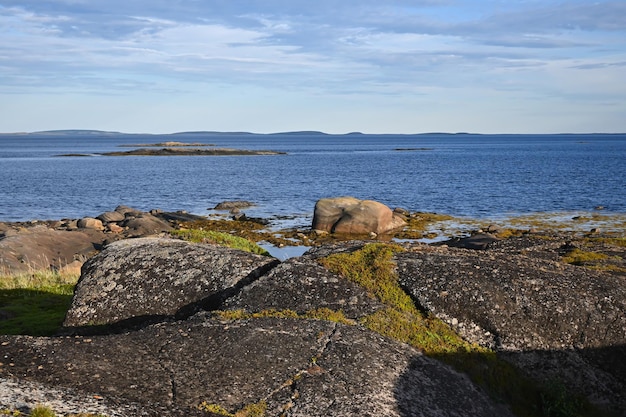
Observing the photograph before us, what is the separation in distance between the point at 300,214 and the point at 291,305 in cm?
4101

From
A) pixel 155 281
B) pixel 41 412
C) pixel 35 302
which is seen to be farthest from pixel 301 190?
pixel 41 412

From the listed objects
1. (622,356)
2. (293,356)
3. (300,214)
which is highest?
(293,356)

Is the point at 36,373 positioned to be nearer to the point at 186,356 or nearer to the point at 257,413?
the point at 186,356

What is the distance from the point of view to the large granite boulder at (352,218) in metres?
40.5

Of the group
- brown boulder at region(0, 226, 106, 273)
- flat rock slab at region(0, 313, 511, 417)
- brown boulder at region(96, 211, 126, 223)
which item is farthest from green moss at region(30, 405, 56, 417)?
brown boulder at region(96, 211, 126, 223)

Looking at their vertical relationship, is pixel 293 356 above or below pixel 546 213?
above

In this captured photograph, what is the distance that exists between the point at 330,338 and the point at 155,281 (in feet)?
14.6

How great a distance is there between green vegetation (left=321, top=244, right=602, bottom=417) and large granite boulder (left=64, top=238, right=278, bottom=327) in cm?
210

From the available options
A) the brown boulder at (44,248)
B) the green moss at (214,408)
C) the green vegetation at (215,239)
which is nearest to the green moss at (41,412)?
the green moss at (214,408)

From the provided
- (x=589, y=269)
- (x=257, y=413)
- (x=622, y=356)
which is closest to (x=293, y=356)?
(x=257, y=413)

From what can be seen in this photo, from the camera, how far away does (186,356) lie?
336 inches

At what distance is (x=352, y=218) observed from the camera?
40.5 metres

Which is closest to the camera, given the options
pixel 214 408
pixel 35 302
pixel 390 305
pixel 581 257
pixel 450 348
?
pixel 214 408

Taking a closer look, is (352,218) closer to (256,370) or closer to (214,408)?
(256,370)
